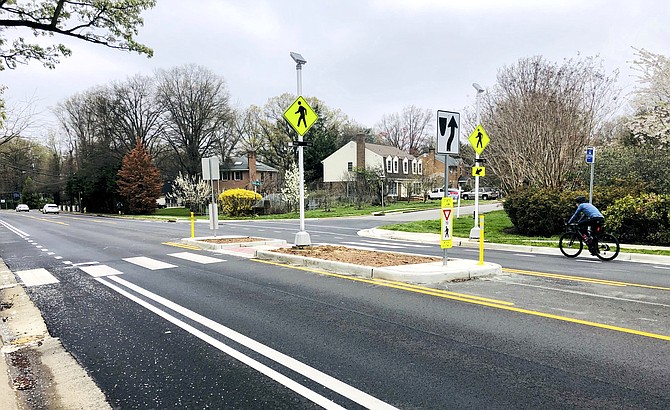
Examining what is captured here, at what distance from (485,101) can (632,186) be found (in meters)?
9.54

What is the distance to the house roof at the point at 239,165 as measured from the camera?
6938 cm

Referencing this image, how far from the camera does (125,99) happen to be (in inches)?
2426

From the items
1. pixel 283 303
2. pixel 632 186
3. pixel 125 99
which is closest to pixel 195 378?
pixel 283 303

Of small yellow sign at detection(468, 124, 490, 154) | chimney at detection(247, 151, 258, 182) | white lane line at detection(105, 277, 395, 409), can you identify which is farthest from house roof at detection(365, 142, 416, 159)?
white lane line at detection(105, 277, 395, 409)

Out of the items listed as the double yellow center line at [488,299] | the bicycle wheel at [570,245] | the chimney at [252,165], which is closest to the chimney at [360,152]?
the chimney at [252,165]

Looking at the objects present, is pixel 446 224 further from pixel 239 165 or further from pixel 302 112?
pixel 239 165

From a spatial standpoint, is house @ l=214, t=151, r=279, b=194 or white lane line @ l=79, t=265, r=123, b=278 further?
house @ l=214, t=151, r=279, b=194

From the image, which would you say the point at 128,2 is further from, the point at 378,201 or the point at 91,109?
the point at 91,109

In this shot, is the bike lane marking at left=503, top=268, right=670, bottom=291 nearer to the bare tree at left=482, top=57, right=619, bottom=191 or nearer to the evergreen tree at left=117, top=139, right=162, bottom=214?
the bare tree at left=482, top=57, right=619, bottom=191

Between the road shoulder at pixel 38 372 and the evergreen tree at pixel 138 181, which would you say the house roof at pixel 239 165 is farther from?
the road shoulder at pixel 38 372

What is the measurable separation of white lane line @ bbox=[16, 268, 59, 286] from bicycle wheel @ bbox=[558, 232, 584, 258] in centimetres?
1353

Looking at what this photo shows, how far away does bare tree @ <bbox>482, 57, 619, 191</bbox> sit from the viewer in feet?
71.2

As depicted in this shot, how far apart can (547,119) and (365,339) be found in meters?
19.9

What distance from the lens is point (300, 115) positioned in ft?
42.0
